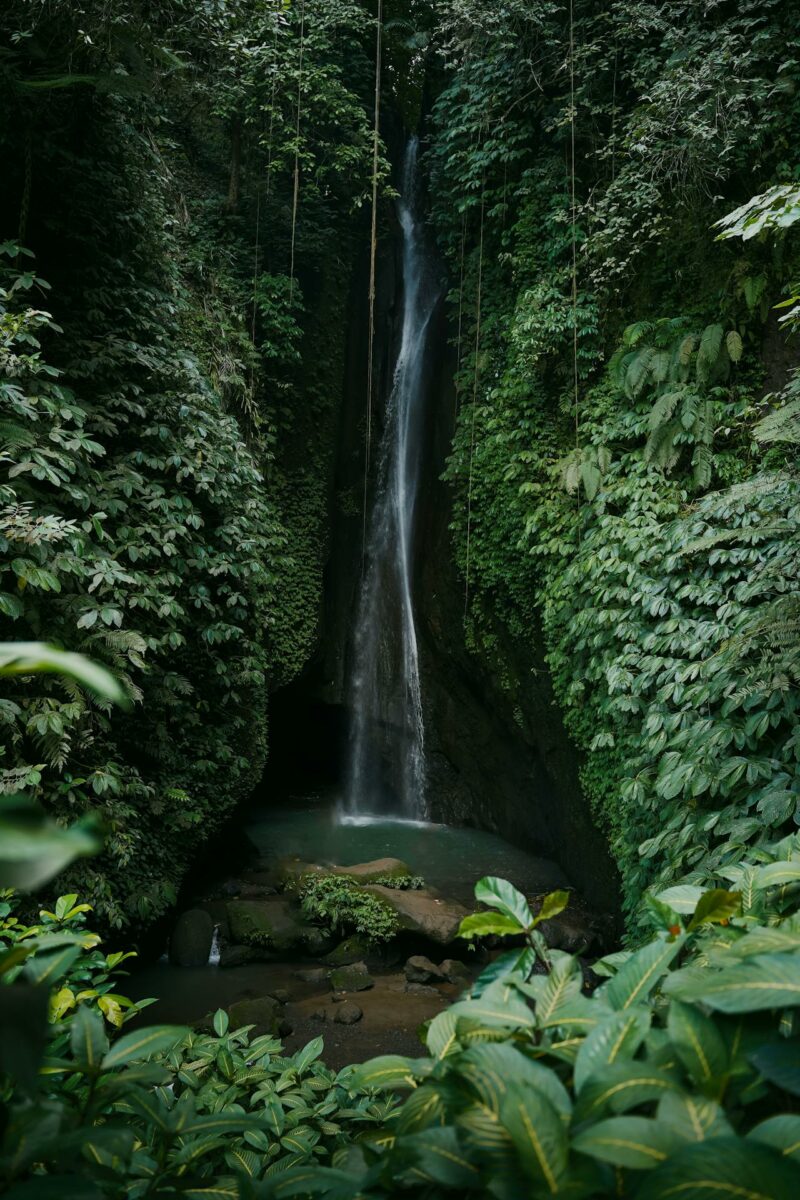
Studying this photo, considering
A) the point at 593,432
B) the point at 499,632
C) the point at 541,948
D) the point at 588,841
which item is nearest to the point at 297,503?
the point at 499,632

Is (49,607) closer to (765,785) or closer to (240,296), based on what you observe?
(765,785)

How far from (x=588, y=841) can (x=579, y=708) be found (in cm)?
160

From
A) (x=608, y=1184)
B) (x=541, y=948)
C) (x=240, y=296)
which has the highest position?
(x=240, y=296)

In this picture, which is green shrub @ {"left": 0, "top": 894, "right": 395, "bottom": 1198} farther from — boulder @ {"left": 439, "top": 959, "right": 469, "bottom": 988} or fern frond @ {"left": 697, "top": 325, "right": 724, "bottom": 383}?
fern frond @ {"left": 697, "top": 325, "right": 724, "bottom": 383}

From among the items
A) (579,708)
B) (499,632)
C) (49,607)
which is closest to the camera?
(49,607)

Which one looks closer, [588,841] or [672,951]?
[672,951]

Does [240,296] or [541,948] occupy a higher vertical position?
[240,296]

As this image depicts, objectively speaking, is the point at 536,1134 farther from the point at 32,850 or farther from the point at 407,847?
the point at 407,847

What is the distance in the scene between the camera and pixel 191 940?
20.4 feet

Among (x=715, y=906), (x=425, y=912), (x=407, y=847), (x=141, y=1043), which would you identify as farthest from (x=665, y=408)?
(x=141, y=1043)

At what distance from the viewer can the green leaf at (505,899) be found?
4.24 feet

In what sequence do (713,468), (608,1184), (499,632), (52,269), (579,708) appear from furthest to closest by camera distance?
(499,632) → (579,708) → (713,468) → (52,269) → (608,1184)

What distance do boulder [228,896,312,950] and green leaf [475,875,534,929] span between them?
18.8 ft

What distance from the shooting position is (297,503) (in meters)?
10.0
